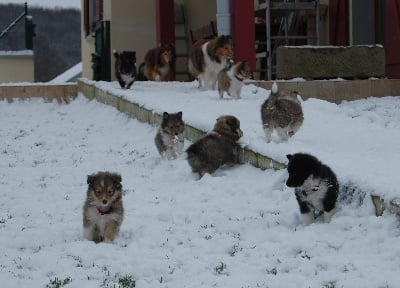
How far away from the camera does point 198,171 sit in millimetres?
8969

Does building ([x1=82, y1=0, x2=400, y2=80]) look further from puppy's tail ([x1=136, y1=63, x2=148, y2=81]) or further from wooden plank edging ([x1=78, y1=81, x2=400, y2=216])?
wooden plank edging ([x1=78, y1=81, x2=400, y2=216])

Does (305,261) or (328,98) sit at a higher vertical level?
(328,98)

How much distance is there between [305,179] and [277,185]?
1343mm

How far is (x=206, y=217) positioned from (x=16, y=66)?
22.5 metres

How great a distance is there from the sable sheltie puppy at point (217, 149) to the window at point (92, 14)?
16456 mm

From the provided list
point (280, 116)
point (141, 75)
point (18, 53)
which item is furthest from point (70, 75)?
point (280, 116)

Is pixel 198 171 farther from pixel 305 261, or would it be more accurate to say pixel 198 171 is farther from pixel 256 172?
pixel 305 261

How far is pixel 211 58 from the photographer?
15.6 m

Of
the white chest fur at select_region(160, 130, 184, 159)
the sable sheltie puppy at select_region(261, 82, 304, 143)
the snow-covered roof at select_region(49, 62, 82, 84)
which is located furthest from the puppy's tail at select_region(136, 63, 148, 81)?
the snow-covered roof at select_region(49, 62, 82, 84)

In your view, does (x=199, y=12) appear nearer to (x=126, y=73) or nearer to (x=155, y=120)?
(x=126, y=73)

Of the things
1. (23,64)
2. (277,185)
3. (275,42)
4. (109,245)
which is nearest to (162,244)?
(109,245)

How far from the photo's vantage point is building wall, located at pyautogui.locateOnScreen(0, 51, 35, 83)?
27777 millimetres

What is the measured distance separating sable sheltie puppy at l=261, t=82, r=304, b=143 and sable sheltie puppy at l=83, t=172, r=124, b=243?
10.1ft

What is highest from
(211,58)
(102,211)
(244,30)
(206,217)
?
(244,30)
